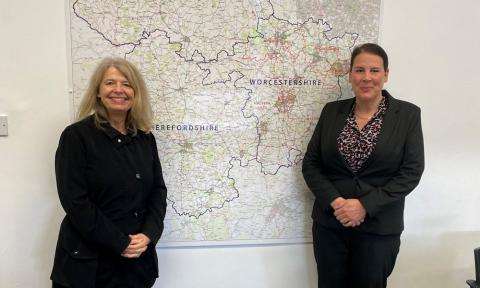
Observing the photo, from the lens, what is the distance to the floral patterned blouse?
1.61m

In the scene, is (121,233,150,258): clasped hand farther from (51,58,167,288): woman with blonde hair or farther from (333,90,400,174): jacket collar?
(333,90,400,174): jacket collar

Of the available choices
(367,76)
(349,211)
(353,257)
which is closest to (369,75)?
(367,76)

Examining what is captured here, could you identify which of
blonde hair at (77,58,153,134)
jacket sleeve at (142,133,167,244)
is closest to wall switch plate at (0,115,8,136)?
blonde hair at (77,58,153,134)

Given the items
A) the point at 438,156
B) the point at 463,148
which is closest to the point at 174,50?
the point at 438,156

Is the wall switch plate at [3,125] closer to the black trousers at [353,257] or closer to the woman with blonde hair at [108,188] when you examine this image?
the woman with blonde hair at [108,188]

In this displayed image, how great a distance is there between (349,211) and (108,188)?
1019 mm

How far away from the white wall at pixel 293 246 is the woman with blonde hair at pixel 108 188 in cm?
41

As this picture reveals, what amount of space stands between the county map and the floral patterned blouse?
308 mm

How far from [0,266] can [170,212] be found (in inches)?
34.8

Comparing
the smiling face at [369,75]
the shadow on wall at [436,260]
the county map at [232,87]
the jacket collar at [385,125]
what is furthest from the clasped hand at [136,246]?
the shadow on wall at [436,260]

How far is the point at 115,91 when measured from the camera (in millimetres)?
1446

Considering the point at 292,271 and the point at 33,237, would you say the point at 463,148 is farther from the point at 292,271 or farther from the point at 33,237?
the point at 33,237

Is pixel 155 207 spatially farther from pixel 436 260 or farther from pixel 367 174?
pixel 436 260

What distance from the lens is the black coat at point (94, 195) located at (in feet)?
4.47
